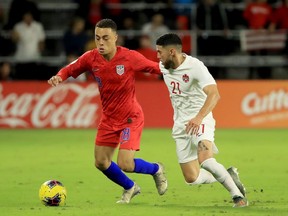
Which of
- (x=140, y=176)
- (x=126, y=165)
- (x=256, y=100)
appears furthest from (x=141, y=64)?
(x=256, y=100)

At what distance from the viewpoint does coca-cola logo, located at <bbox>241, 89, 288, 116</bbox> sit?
1995 cm

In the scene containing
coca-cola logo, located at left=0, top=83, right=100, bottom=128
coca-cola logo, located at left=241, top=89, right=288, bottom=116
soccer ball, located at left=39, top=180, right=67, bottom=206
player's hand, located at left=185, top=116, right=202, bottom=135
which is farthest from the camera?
coca-cola logo, located at left=241, top=89, right=288, bottom=116

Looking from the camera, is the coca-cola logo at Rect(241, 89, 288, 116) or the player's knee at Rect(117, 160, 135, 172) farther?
the coca-cola logo at Rect(241, 89, 288, 116)

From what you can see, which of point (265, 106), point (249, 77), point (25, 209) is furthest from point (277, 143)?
point (25, 209)

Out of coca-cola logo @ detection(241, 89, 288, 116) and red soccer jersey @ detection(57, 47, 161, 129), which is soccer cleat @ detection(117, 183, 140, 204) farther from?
coca-cola logo @ detection(241, 89, 288, 116)

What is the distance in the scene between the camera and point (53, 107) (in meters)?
19.6

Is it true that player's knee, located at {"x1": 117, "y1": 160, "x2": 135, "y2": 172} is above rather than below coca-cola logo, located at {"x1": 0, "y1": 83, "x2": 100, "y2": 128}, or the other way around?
above

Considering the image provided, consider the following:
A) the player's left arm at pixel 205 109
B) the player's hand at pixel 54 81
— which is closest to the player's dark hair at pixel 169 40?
the player's left arm at pixel 205 109

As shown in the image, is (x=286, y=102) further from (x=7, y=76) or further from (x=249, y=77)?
(x=7, y=76)

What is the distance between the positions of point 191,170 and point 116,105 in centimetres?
114

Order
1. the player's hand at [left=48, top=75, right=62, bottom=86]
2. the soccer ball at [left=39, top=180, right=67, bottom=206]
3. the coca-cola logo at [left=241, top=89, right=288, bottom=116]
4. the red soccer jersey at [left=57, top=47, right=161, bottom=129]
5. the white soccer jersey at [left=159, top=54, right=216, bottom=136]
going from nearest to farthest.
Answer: the soccer ball at [left=39, top=180, right=67, bottom=206]
the white soccer jersey at [left=159, top=54, right=216, bottom=136]
the player's hand at [left=48, top=75, right=62, bottom=86]
the red soccer jersey at [left=57, top=47, right=161, bottom=129]
the coca-cola logo at [left=241, top=89, right=288, bottom=116]

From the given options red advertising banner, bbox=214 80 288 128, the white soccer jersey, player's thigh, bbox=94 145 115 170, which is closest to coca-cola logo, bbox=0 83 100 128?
red advertising banner, bbox=214 80 288 128

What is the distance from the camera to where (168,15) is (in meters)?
21.2

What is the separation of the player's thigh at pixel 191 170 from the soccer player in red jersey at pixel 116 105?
1.33 ft
